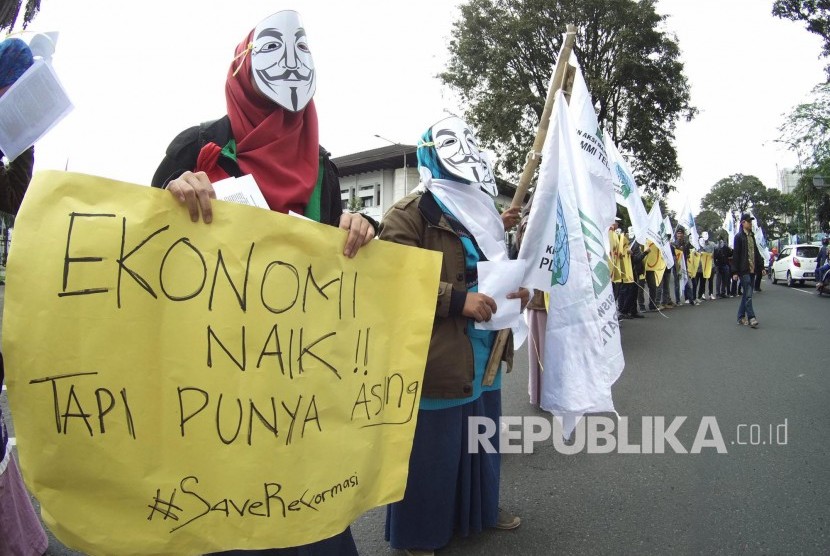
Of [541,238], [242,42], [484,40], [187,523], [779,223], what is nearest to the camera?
[187,523]

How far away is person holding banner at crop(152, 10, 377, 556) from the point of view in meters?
1.62

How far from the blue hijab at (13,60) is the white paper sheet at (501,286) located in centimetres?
180

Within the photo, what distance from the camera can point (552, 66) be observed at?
66.2 feet

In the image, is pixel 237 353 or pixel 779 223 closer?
pixel 237 353

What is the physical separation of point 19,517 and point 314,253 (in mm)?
1569

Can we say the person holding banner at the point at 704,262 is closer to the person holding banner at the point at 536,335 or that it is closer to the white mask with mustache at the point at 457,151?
the person holding banner at the point at 536,335

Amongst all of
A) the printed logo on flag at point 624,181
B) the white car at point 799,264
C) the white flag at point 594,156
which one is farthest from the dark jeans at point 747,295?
the white car at point 799,264

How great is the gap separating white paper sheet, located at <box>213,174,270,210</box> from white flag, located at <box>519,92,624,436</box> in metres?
1.50

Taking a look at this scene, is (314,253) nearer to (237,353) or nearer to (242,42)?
(237,353)

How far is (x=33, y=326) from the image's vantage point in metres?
1.15

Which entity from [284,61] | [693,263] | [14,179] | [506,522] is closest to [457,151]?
[284,61]

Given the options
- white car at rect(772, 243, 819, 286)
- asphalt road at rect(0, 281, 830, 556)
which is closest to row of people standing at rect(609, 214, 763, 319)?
asphalt road at rect(0, 281, 830, 556)

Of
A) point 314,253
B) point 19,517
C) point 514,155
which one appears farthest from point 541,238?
point 514,155

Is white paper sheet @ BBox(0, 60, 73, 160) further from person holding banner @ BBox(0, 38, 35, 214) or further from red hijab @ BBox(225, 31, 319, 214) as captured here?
red hijab @ BBox(225, 31, 319, 214)
